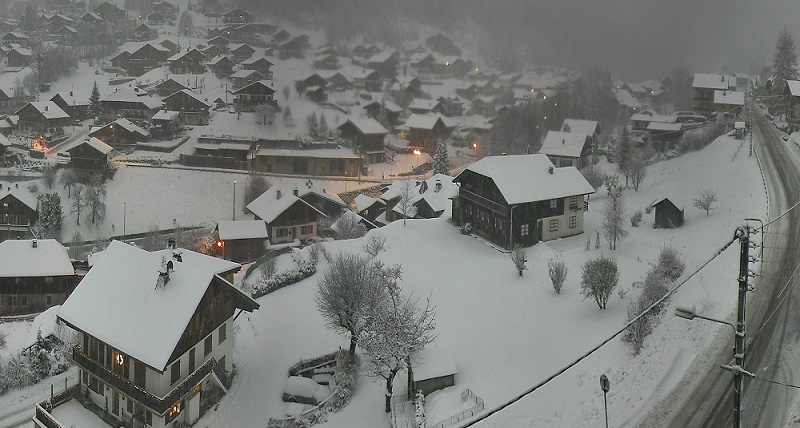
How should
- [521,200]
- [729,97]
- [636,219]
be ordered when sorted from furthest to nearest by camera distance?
[729,97] → [636,219] → [521,200]

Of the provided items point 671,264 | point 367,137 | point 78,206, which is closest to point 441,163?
point 367,137

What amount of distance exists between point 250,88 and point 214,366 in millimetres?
26044

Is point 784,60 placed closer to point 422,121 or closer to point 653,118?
point 653,118

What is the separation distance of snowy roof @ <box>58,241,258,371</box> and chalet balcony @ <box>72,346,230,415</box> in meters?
0.49

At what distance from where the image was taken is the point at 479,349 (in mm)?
9352

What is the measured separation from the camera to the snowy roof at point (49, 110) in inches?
1170

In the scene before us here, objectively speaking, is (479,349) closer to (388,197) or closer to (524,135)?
(388,197)

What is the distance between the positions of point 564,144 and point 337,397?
16759 millimetres

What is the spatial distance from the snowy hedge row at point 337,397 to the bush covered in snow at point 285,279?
3.06 metres

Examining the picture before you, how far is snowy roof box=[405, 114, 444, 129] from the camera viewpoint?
32656mm

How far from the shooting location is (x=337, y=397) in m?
8.93

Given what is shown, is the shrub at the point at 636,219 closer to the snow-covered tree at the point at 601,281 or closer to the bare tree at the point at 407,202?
the snow-covered tree at the point at 601,281

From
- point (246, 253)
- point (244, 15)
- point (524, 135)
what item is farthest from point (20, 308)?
point (244, 15)

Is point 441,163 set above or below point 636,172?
above
